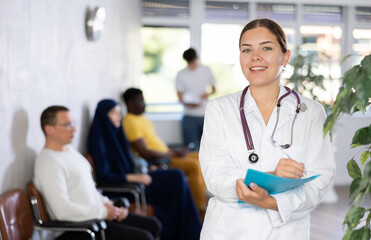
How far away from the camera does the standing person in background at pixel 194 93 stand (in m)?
7.32

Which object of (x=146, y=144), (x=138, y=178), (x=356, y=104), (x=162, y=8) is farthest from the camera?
(x=162, y=8)

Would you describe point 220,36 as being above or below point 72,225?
above

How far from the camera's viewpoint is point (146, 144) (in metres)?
5.66

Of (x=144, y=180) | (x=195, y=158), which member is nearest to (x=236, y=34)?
(x=195, y=158)

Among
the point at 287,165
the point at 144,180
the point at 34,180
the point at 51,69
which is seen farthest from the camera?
the point at 144,180

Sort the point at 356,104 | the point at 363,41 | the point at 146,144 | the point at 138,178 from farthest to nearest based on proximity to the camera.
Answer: the point at 363,41 < the point at 146,144 < the point at 138,178 < the point at 356,104

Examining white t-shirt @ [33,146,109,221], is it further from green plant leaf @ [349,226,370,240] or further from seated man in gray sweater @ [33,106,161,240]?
green plant leaf @ [349,226,370,240]

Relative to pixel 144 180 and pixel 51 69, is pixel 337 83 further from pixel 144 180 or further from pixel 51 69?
pixel 51 69

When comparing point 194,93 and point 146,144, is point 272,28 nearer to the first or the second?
point 146,144

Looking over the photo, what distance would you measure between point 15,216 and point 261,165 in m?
1.58

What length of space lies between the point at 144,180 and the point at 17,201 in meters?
1.68

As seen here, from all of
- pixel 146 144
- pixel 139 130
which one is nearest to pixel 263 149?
pixel 139 130

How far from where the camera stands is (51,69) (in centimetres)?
365

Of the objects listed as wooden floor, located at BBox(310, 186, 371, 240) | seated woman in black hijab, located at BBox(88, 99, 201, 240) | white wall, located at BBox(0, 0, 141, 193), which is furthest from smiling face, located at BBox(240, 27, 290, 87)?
wooden floor, located at BBox(310, 186, 371, 240)
